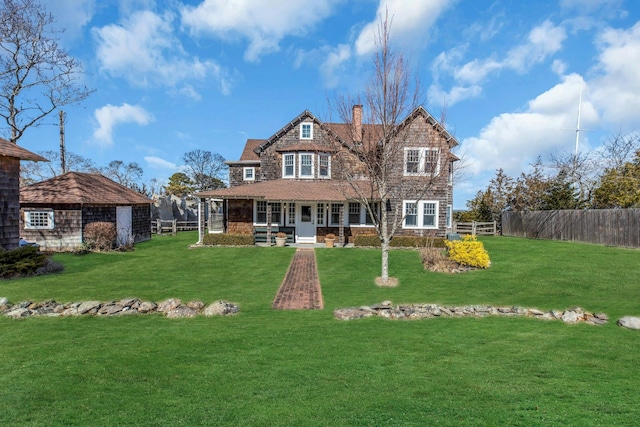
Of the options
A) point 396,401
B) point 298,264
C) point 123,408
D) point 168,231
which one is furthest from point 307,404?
point 168,231

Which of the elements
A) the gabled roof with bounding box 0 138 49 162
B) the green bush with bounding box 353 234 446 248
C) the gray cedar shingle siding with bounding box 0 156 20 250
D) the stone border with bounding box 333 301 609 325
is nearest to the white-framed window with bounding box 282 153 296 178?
the green bush with bounding box 353 234 446 248

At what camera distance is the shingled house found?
21.8m

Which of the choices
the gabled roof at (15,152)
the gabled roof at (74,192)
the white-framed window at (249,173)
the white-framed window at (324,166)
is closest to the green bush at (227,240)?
the gabled roof at (74,192)

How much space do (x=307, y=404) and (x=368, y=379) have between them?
118cm

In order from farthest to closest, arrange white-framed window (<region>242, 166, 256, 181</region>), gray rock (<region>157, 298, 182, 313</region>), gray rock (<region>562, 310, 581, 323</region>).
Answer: white-framed window (<region>242, 166, 256, 181</region>), gray rock (<region>157, 298, 182, 313</region>), gray rock (<region>562, 310, 581, 323</region>)

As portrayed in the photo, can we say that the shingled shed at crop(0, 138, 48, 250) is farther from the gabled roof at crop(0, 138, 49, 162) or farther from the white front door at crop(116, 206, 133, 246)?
the white front door at crop(116, 206, 133, 246)

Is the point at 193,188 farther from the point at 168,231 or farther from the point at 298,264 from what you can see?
the point at 298,264

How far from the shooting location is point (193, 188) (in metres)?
60.4

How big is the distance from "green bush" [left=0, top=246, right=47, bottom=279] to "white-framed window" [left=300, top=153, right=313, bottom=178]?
48.8 ft

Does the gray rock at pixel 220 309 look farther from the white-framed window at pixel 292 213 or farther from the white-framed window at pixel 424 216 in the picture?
the white-framed window at pixel 424 216

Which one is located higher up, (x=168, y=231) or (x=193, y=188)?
(x=193, y=188)

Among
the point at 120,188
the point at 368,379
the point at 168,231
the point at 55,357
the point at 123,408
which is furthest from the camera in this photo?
the point at 168,231

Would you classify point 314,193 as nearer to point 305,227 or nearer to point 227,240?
point 305,227

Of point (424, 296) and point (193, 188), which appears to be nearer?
point (424, 296)
